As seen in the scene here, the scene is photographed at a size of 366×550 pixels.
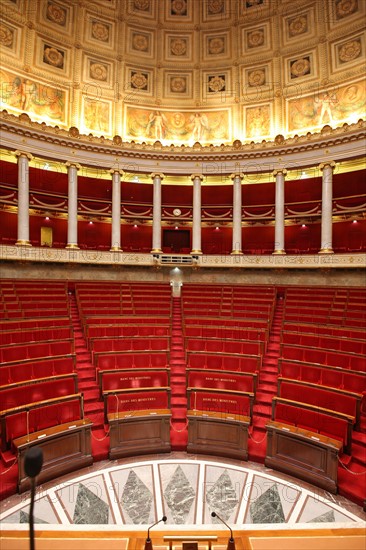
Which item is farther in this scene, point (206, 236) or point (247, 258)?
point (206, 236)

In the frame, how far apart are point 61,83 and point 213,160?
6952 mm

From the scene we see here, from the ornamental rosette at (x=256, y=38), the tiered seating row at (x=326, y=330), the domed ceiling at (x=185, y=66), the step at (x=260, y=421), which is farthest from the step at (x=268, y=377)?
the ornamental rosette at (x=256, y=38)

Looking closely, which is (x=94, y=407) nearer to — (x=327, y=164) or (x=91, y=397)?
(x=91, y=397)

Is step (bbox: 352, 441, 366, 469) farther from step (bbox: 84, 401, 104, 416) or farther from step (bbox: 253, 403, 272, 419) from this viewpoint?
step (bbox: 84, 401, 104, 416)

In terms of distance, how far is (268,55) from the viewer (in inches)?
531

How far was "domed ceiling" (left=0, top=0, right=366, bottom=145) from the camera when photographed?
12.1m

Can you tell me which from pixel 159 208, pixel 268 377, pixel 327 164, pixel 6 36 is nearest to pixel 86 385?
pixel 268 377

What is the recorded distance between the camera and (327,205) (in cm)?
1206

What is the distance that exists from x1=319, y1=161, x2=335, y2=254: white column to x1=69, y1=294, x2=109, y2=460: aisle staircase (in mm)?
9169

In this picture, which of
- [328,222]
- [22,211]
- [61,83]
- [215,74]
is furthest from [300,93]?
[22,211]

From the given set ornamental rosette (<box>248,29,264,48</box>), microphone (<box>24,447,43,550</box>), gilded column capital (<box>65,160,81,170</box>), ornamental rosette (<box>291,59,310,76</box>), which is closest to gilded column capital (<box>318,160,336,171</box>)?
ornamental rosette (<box>291,59,310,76</box>)

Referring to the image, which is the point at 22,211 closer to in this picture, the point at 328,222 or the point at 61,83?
the point at 61,83

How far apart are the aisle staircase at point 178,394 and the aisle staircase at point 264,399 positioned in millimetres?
1181

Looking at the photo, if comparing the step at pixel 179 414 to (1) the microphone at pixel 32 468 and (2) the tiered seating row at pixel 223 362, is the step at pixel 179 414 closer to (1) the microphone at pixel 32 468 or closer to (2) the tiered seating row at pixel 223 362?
(2) the tiered seating row at pixel 223 362
